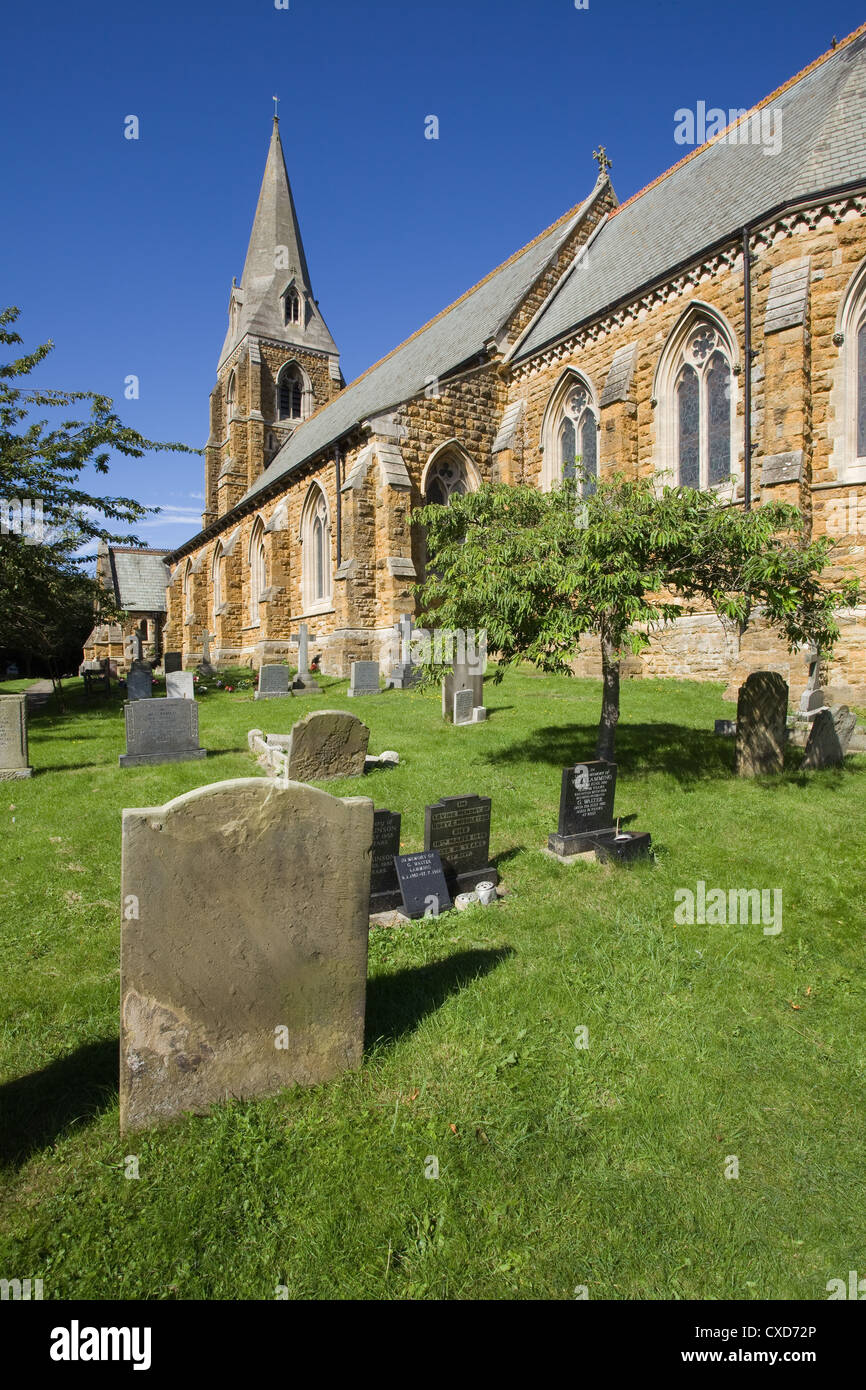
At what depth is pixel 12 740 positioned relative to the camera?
8695 mm

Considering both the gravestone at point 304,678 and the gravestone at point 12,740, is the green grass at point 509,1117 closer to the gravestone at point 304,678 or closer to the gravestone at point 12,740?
the gravestone at point 12,740

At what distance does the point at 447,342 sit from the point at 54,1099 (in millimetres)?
25130

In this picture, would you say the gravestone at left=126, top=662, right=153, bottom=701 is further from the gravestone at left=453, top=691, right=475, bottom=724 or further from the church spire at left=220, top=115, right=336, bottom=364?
the church spire at left=220, top=115, right=336, bottom=364

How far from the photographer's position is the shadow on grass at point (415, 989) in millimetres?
3473

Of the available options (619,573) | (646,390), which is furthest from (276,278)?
(619,573)

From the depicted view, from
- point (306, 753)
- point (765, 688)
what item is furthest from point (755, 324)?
point (306, 753)

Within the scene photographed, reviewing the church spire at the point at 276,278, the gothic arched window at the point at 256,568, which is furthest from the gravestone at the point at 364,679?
the church spire at the point at 276,278

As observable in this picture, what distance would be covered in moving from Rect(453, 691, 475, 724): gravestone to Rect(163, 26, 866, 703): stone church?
4182 mm

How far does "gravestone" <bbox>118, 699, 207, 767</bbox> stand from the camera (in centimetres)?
923

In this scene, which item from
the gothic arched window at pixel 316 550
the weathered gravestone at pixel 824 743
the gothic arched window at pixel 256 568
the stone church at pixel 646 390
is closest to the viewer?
the weathered gravestone at pixel 824 743

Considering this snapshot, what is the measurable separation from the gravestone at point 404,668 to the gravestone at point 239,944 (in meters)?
12.9

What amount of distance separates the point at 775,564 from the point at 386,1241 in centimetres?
625

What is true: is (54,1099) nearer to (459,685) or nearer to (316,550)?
(459,685)

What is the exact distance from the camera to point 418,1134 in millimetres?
2777
